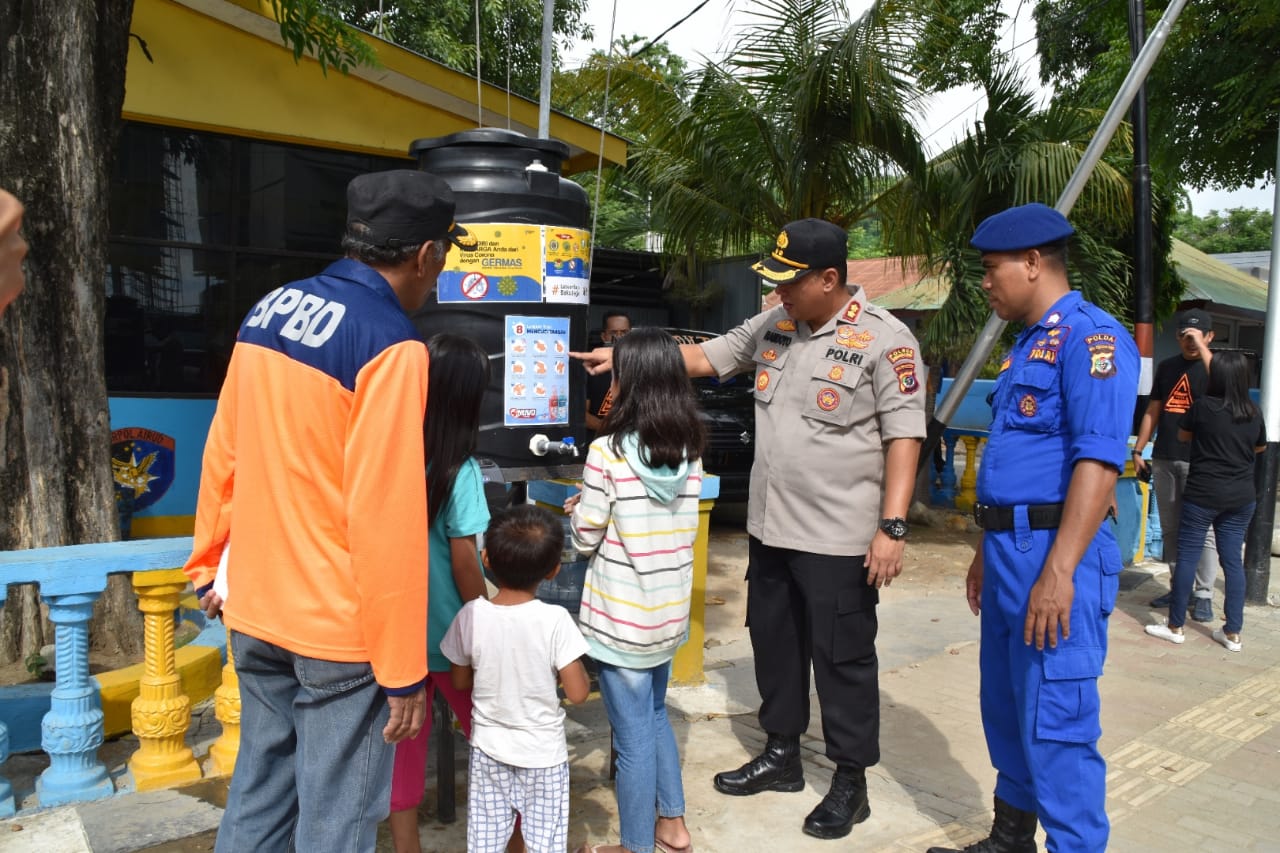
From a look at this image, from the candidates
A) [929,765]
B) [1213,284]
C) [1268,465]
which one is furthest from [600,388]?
[1213,284]

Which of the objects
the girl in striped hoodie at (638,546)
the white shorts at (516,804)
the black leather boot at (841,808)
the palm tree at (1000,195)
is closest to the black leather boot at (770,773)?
the black leather boot at (841,808)

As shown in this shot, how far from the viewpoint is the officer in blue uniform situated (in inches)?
105

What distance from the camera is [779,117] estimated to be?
8.25 metres

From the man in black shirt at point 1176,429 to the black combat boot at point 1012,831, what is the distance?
388cm

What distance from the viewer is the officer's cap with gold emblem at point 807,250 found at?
11.0 ft

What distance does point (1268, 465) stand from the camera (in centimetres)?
716

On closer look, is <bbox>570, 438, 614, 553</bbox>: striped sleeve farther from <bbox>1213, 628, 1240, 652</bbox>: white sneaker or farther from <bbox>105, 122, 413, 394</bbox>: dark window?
<bbox>105, 122, 413, 394</bbox>: dark window

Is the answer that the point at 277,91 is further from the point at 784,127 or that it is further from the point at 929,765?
the point at 929,765

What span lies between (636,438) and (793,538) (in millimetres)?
824

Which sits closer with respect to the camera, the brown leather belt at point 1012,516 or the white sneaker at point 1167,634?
the brown leather belt at point 1012,516

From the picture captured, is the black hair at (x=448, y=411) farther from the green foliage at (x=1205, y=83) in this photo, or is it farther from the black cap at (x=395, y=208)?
the green foliage at (x=1205, y=83)

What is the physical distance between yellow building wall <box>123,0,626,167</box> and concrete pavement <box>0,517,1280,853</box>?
14.5 feet

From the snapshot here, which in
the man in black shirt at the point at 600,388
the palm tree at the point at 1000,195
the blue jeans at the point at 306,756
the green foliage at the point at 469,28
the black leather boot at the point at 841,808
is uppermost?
the green foliage at the point at 469,28

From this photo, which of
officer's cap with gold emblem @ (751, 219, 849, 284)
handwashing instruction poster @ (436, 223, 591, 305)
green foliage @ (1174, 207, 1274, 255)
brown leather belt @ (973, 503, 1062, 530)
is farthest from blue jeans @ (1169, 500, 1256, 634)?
green foliage @ (1174, 207, 1274, 255)
